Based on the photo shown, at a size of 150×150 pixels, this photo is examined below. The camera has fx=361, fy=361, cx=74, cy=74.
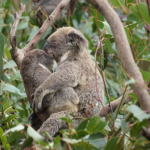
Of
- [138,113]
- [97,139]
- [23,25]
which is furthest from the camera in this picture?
[23,25]

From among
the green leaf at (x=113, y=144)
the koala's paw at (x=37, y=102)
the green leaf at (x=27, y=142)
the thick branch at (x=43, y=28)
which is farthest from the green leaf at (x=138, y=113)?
the thick branch at (x=43, y=28)

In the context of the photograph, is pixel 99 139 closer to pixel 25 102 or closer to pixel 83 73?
pixel 83 73

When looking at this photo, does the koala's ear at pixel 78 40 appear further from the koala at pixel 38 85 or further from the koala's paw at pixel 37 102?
the koala's paw at pixel 37 102

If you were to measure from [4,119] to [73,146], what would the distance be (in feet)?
4.73

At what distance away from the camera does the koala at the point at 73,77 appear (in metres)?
3.02

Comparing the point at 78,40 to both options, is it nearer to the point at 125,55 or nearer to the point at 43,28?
the point at 43,28

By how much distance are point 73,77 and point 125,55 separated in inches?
45.6

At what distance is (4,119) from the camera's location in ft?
11.0

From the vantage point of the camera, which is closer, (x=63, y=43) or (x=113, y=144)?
(x=113, y=144)

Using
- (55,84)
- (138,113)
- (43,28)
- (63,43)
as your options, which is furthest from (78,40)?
(138,113)

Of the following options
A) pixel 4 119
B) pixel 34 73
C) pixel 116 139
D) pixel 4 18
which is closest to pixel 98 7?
pixel 116 139

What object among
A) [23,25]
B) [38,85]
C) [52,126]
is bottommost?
[52,126]

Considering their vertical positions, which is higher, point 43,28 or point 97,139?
point 43,28

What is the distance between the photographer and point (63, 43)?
3.43m
